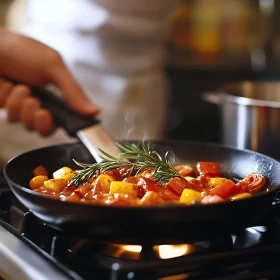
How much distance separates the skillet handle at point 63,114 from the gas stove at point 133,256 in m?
0.32

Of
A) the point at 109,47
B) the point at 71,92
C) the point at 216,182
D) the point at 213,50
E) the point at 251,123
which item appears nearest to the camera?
the point at 216,182

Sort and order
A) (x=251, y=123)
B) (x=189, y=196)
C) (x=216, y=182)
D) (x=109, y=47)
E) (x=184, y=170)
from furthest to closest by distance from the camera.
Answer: (x=109, y=47) < (x=251, y=123) < (x=184, y=170) < (x=216, y=182) < (x=189, y=196)

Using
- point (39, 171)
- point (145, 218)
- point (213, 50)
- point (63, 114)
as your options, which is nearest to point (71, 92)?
point (63, 114)

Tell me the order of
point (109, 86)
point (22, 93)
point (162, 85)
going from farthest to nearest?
point (162, 85), point (109, 86), point (22, 93)

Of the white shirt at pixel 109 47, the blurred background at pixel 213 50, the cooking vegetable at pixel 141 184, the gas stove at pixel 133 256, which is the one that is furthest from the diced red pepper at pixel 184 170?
the blurred background at pixel 213 50

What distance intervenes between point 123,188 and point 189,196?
0.11 metres

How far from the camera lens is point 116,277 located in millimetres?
761

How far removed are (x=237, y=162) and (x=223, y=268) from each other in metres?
0.40

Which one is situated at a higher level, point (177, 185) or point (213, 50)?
point (213, 50)

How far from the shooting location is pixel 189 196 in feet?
3.11

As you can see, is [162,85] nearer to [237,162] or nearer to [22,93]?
[22,93]

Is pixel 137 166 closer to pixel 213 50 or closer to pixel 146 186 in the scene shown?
pixel 146 186

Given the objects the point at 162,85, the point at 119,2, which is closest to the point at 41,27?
the point at 119,2

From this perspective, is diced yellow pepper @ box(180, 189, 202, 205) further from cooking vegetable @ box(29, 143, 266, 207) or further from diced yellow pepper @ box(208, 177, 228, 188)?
diced yellow pepper @ box(208, 177, 228, 188)
